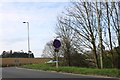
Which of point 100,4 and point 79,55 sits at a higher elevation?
point 100,4

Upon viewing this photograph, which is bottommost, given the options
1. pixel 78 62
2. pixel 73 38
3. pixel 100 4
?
pixel 78 62

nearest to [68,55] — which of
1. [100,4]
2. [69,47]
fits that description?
[69,47]

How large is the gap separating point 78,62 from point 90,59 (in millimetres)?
1896

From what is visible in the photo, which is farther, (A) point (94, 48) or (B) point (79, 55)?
(B) point (79, 55)

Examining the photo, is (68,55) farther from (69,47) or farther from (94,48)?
(94,48)

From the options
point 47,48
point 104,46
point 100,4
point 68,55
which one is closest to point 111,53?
point 104,46

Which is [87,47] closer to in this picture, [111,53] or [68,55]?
[111,53]

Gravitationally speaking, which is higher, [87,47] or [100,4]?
[100,4]

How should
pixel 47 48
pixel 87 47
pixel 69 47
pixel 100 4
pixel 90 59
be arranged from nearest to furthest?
pixel 100 4 → pixel 87 47 → pixel 90 59 → pixel 69 47 → pixel 47 48

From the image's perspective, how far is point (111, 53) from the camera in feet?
128

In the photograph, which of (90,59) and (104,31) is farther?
(90,59)

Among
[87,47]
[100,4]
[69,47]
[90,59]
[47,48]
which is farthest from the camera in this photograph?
[47,48]

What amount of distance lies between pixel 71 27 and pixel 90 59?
5.42 meters

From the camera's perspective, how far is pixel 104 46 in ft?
129
